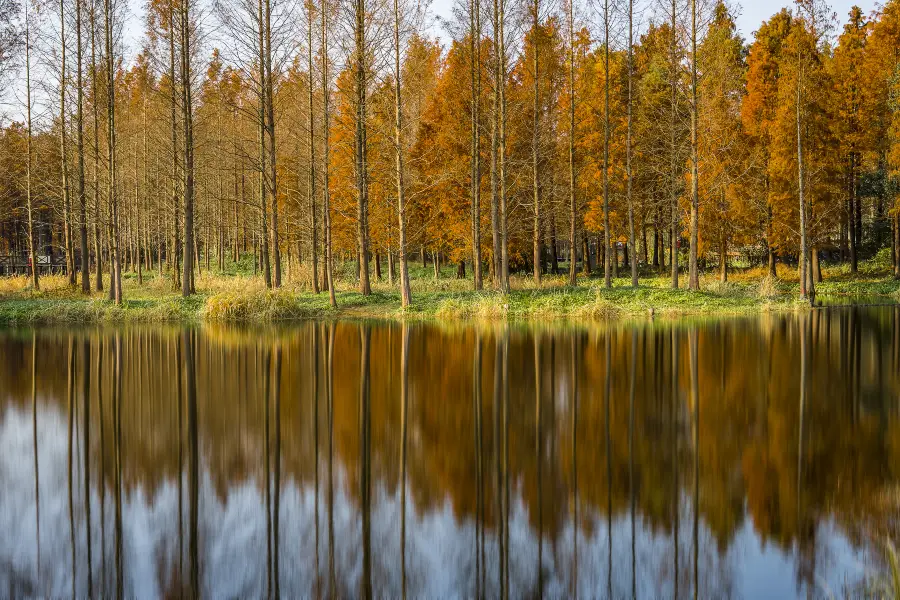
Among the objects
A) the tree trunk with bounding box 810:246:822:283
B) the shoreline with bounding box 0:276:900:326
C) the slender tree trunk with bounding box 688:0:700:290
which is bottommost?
the shoreline with bounding box 0:276:900:326

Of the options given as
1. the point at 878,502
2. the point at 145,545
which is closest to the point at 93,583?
the point at 145,545

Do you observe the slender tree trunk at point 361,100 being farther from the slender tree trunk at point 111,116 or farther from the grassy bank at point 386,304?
the slender tree trunk at point 111,116

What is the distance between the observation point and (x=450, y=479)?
6957 mm

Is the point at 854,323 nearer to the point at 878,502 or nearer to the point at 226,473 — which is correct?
the point at 878,502

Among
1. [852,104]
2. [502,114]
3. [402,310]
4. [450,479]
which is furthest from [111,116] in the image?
[852,104]

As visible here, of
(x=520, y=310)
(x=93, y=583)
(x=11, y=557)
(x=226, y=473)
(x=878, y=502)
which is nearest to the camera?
(x=93, y=583)

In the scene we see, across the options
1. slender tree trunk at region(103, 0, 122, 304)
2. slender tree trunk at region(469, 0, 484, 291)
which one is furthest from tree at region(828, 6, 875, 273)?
slender tree trunk at region(103, 0, 122, 304)

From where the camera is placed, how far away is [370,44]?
2747 cm

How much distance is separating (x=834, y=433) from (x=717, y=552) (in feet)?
13.7

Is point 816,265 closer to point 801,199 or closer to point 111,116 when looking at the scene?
point 801,199

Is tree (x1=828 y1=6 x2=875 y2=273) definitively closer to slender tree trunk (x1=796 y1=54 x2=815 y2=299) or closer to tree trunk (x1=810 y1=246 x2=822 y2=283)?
tree trunk (x1=810 y1=246 x2=822 y2=283)

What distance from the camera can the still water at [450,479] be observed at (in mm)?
5098

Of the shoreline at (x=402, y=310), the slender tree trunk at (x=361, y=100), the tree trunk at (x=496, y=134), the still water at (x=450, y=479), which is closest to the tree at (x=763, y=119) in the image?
the shoreline at (x=402, y=310)

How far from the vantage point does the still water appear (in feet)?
16.7
